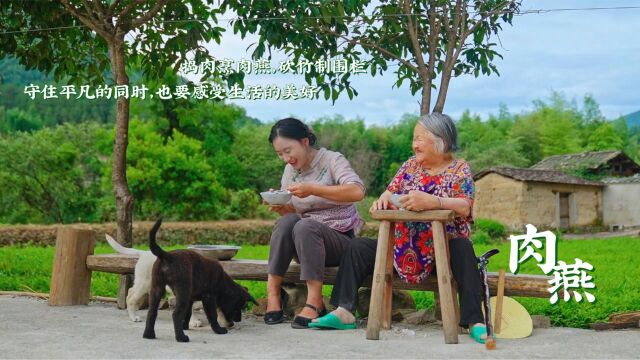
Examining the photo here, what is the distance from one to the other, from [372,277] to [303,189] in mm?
748

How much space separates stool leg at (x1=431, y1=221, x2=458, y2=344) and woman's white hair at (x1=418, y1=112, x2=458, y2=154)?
491 millimetres

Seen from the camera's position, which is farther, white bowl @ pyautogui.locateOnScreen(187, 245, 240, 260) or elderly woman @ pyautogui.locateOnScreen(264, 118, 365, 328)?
white bowl @ pyautogui.locateOnScreen(187, 245, 240, 260)

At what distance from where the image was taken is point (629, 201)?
92.2 ft

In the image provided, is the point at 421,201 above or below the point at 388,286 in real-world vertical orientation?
above

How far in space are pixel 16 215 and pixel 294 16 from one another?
65.5ft

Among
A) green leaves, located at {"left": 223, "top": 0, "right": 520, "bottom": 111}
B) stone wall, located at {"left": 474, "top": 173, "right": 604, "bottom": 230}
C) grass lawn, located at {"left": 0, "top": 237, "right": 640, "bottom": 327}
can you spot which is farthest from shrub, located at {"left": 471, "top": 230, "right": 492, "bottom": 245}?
green leaves, located at {"left": 223, "top": 0, "right": 520, "bottom": 111}

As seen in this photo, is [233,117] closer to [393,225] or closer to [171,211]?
[171,211]

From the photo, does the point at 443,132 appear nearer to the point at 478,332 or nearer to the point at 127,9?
the point at 478,332

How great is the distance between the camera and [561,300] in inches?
253

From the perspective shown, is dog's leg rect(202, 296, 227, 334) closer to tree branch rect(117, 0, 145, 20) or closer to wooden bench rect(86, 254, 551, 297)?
wooden bench rect(86, 254, 551, 297)

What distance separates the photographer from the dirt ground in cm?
402

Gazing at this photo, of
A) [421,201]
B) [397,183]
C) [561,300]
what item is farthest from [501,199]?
[421,201]

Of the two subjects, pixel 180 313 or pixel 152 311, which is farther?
pixel 152 311

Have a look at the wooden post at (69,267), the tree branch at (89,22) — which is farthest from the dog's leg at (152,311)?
the tree branch at (89,22)
